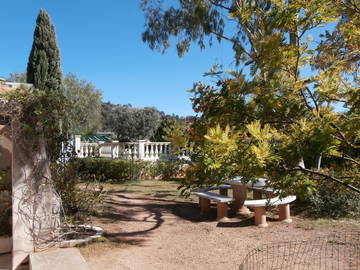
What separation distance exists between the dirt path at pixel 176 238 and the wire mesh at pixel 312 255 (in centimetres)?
24

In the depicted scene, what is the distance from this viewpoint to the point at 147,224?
6.33 metres

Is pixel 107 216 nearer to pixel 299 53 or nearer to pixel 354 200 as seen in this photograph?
pixel 354 200

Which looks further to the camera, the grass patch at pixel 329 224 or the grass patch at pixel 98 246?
the grass patch at pixel 329 224

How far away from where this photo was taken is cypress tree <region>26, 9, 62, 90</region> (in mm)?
14344

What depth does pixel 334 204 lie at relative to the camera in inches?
252

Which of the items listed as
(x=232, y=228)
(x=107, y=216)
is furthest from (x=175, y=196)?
(x=232, y=228)

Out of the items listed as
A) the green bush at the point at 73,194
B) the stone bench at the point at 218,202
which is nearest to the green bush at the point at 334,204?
the stone bench at the point at 218,202

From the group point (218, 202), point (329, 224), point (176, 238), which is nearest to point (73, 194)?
point (176, 238)

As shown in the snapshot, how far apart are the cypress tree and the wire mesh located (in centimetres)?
1235

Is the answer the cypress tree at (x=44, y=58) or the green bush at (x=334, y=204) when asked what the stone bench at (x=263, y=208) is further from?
the cypress tree at (x=44, y=58)

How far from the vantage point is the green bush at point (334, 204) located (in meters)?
6.26

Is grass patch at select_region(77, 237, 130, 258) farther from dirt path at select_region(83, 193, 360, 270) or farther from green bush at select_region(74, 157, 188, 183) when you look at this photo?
green bush at select_region(74, 157, 188, 183)

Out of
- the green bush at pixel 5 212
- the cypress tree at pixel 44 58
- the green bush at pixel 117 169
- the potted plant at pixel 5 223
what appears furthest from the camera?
the cypress tree at pixel 44 58

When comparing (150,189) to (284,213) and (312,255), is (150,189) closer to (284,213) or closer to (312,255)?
(284,213)
